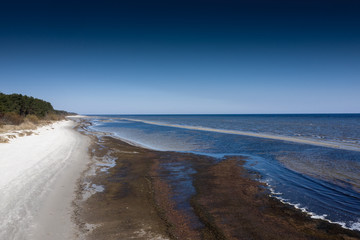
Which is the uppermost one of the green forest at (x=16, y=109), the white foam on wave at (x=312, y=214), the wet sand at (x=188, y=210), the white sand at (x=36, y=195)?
the green forest at (x=16, y=109)

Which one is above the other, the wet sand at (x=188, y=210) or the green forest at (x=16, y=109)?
the green forest at (x=16, y=109)

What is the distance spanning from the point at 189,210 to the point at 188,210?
0.13 feet

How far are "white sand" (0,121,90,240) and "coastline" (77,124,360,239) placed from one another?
2.13 feet

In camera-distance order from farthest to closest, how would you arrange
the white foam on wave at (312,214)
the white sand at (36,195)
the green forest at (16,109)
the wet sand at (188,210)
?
1. the green forest at (16,109)
2. the white foam on wave at (312,214)
3. the wet sand at (188,210)
4. the white sand at (36,195)

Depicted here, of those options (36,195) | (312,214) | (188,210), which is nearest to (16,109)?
(36,195)

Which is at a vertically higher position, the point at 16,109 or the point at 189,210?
the point at 16,109

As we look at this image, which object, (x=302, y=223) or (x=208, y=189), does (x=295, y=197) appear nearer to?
(x=302, y=223)

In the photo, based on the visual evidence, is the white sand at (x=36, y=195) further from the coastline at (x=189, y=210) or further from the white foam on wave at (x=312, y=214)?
the white foam on wave at (x=312, y=214)

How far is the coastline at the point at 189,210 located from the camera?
624 cm

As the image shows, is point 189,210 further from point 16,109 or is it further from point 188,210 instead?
point 16,109

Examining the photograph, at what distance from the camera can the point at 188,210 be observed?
7.80 meters

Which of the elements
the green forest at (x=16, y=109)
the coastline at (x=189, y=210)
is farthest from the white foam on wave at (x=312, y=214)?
the green forest at (x=16, y=109)

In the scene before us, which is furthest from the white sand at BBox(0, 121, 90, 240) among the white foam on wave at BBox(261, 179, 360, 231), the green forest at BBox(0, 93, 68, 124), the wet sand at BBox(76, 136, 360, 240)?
the green forest at BBox(0, 93, 68, 124)

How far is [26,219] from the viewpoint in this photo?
21.1ft
